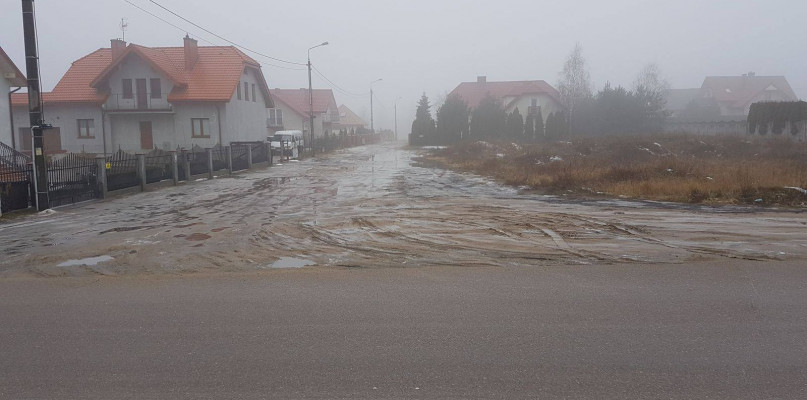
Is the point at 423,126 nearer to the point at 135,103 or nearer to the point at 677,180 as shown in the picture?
the point at 135,103

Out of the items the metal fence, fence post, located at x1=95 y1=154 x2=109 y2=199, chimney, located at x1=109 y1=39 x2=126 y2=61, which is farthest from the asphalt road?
chimney, located at x1=109 y1=39 x2=126 y2=61

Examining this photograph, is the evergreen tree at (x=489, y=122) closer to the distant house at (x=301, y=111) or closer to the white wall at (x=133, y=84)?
the distant house at (x=301, y=111)

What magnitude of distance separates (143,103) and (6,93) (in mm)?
12923

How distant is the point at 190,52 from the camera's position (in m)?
44.6

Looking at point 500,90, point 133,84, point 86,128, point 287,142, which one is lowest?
point 287,142

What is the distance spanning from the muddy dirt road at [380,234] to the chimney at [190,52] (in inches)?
1140

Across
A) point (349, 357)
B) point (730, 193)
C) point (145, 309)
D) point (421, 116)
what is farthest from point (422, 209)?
point (421, 116)

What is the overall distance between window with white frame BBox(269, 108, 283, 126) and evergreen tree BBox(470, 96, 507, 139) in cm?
2144

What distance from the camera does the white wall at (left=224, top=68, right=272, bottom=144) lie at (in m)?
43.2

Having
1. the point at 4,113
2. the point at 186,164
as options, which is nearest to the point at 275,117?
the point at 4,113

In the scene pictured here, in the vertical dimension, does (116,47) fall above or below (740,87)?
below

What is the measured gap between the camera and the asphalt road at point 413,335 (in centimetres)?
443

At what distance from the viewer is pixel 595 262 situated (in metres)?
8.65

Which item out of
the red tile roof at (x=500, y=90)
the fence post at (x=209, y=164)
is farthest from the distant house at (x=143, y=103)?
the red tile roof at (x=500, y=90)
